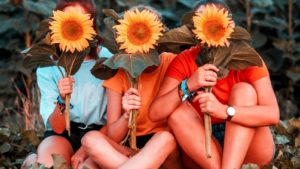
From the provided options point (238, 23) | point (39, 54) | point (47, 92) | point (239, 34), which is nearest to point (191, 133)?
point (239, 34)

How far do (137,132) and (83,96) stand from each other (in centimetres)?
50

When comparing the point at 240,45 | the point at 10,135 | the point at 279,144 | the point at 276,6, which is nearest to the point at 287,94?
the point at 276,6

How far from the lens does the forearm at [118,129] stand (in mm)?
4957

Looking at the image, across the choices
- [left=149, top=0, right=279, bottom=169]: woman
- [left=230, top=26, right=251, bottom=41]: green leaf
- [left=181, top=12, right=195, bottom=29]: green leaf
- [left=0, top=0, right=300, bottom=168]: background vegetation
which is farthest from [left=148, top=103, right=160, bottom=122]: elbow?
[left=0, top=0, right=300, bottom=168]: background vegetation

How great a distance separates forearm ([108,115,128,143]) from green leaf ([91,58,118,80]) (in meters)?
0.29

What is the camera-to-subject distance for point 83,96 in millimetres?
5473

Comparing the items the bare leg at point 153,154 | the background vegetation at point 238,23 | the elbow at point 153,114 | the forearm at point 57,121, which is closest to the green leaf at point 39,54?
the forearm at point 57,121

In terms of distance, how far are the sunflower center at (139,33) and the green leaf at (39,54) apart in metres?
0.53

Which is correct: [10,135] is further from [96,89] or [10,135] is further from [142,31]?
[142,31]

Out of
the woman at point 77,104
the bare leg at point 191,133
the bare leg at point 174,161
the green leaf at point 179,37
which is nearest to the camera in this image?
the green leaf at point 179,37

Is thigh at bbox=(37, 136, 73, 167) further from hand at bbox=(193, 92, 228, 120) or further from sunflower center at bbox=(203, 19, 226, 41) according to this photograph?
sunflower center at bbox=(203, 19, 226, 41)

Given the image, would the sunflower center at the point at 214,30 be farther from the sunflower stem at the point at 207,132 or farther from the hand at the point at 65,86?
the hand at the point at 65,86

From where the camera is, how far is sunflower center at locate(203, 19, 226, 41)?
454 centimetres

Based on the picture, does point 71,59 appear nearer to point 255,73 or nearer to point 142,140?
point 142,140
